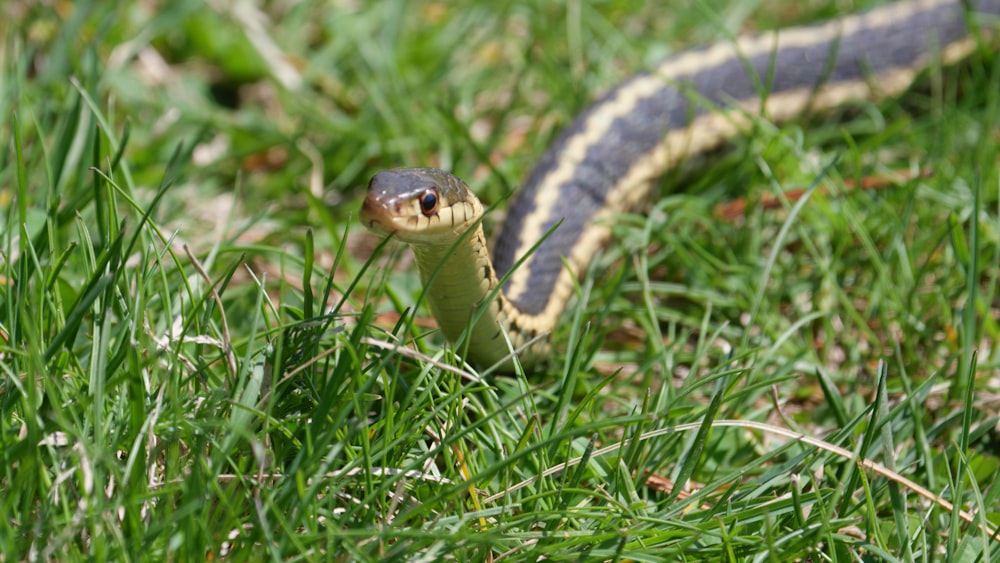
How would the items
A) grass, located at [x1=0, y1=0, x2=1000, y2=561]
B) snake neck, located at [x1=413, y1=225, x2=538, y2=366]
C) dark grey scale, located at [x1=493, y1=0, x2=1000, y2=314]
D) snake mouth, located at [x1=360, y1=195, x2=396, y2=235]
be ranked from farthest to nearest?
dark grey scale, located at [x1=493, y1=0, x2=1000, y2=314] → snake neck, located at [x1=413, y1=225, x2=538, y2=366] → snake mouth, located at [x1=360, y1=195, x2=396, y2=235] → grass, located at [x1=0, y1=0, x2=1000, y2=561]

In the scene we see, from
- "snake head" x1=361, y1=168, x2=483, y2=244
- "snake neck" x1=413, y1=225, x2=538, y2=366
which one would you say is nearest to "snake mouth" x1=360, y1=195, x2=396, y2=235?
"snake head" x1=361, y1=168, x2=483, y2=244

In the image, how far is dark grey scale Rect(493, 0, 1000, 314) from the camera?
7.53 feet

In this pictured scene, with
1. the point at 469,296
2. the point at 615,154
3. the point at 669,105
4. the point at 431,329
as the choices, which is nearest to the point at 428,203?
the point at 469,296

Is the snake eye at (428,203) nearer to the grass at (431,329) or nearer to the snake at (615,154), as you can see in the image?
the snake at (615,154)

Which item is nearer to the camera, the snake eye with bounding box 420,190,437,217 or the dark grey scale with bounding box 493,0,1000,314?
the snake eye with bounding box 420,190,437,217

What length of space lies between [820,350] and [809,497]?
2.50 ft

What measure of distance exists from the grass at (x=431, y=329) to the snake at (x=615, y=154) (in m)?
0.08

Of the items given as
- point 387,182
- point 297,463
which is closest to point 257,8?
point 387,182

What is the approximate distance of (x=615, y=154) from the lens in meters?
2.63

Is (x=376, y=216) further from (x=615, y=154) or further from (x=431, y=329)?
(x=615, y=154)

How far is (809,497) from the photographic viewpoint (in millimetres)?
1471

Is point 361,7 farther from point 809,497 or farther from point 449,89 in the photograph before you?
point 809,497

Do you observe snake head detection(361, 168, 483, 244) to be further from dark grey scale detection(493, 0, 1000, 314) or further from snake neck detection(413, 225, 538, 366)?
dark grey scale detection(493, 0, 1000, 314)

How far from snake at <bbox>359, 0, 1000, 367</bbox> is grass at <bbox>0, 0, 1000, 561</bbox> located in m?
0.08
